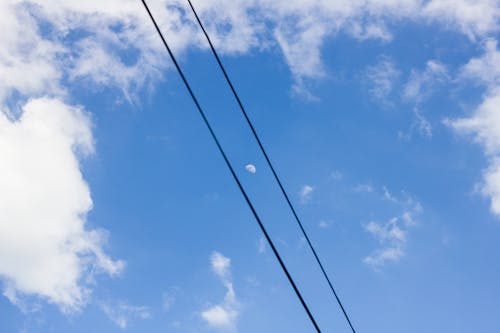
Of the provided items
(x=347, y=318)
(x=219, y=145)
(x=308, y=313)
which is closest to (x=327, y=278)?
(x=347, y=318)

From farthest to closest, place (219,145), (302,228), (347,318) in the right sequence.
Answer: (347,318) < (302,228) < (219,145)

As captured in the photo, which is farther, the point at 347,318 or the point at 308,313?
the point at 347,318

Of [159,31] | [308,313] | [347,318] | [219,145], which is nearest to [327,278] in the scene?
[347,318]

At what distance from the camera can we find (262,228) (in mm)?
6215

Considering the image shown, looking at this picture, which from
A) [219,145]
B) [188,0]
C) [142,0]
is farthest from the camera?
[188,0]

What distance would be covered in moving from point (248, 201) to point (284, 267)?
1.14 metres

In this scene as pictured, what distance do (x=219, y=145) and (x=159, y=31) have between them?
214 cm

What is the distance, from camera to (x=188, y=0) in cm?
807

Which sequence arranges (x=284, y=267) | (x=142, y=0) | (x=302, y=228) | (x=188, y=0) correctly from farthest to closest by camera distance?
(x=302, y=228)
(x=188, y=0)
(x=142, y=0)
(x=284, y=267)

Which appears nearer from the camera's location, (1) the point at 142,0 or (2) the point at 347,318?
(1) the point at 142,0

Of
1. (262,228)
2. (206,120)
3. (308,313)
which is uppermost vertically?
(206,120)

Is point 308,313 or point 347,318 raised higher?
point 347,318

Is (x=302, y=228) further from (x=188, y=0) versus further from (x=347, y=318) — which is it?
(x=188, y=0)

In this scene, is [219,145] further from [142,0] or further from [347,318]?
[347,318]
